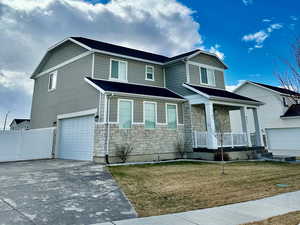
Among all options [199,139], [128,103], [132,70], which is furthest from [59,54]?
[199,139]

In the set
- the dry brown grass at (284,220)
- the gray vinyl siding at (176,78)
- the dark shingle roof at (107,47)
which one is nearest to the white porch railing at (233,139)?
the gray vinyl siding at (176,78)

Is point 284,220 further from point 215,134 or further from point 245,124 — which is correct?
point 245,124

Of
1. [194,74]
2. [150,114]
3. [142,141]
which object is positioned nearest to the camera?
[142,141]

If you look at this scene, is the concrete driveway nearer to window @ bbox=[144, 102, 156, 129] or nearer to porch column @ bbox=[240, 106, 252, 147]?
window @ bbox=[144, 102, 156, 129]

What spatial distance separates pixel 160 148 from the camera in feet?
40.4

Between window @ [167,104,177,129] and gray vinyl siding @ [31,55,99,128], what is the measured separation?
4799mm

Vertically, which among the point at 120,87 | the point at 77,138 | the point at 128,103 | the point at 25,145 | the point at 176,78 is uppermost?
the point at 176,78

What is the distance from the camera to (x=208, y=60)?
1634cm

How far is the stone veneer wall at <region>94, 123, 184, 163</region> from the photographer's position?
10.5 m

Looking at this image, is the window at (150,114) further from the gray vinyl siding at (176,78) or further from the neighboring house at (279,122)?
the neighboring house at (279,122)

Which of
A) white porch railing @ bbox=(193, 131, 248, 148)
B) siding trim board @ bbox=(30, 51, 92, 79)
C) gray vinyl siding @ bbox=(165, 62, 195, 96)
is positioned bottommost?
white porch railing @ bbox=(193, 131, 248, 148)

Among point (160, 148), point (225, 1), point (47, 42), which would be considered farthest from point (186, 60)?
point (47, 42)

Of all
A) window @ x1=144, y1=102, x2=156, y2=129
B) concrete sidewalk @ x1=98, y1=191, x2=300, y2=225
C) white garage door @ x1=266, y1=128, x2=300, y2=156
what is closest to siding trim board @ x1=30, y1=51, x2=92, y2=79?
window @ x1=144, y1=102, x2=156, y2=129

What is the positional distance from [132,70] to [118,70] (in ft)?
3.49
